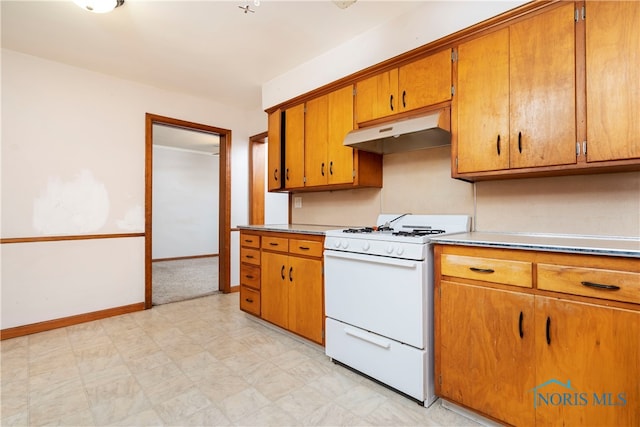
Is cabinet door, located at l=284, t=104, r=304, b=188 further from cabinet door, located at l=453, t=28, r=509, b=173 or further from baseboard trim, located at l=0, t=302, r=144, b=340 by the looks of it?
baseboard trim, located at l=0, t=302, r=144, b=340

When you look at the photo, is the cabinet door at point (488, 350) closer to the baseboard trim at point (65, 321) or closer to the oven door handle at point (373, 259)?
the oven door handle at point (373, 259)

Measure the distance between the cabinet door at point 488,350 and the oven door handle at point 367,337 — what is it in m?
0.32

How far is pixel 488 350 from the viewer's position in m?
1.51

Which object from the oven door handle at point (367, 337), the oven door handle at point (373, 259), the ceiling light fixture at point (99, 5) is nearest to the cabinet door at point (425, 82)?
the oven door handle at point (373, 259)

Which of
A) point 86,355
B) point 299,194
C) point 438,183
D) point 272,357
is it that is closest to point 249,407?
point 272,357

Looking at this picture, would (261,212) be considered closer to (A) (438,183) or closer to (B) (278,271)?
(B) (278,271)

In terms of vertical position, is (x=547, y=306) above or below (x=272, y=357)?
above

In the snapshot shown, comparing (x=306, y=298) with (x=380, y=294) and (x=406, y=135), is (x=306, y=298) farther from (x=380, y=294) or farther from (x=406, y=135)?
(x=406, y=135)

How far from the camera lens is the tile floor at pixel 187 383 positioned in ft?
5.40

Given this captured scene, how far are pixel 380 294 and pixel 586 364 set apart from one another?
97 centimetres

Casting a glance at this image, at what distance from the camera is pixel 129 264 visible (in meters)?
3.43

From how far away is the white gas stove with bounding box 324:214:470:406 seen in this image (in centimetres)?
171

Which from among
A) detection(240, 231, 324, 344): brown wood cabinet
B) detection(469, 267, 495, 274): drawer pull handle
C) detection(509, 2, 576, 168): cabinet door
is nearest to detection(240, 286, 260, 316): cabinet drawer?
detection(240, 231, 324, 344): brown wood cabinet

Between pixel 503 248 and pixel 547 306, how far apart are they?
30 cm
